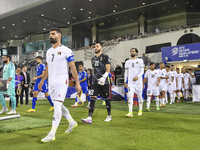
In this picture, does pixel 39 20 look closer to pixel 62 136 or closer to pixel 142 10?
pixel 142 10

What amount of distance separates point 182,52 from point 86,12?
16.5 m

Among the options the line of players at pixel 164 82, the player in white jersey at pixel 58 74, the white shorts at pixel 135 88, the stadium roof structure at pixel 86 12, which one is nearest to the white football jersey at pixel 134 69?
the white shorts at pixel 135 88

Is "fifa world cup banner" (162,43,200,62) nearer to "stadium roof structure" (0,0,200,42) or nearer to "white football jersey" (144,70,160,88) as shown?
"white football jersey" (144,70,160,88)

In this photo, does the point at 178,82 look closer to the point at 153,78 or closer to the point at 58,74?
the point at 153,78

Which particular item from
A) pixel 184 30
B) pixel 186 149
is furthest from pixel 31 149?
pixel 184 30

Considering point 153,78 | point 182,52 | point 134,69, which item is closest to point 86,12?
point 182,52

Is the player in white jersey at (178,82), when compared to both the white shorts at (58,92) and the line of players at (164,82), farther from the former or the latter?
the white shorts at (58,92)

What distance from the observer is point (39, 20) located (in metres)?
28.8

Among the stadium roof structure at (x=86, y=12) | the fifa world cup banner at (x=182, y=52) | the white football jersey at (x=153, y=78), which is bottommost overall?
the white football jersey at (x=153, y=78)

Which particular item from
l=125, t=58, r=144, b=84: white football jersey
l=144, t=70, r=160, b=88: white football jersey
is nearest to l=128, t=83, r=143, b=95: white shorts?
l=125, t=58, r=144, b=84: white football jersey

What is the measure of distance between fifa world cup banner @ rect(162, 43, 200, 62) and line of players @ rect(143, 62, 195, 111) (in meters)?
1.23

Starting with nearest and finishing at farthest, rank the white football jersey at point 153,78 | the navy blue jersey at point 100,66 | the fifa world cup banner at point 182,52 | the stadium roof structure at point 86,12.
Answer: the navy blue jersey at point 100,66
the white football jersey at point 153,78
the fifa world cup banner at point 182,52
the stadium roof structure at point 86,12

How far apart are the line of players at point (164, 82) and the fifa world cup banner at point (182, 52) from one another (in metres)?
1.23

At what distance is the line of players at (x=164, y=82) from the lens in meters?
7.82
